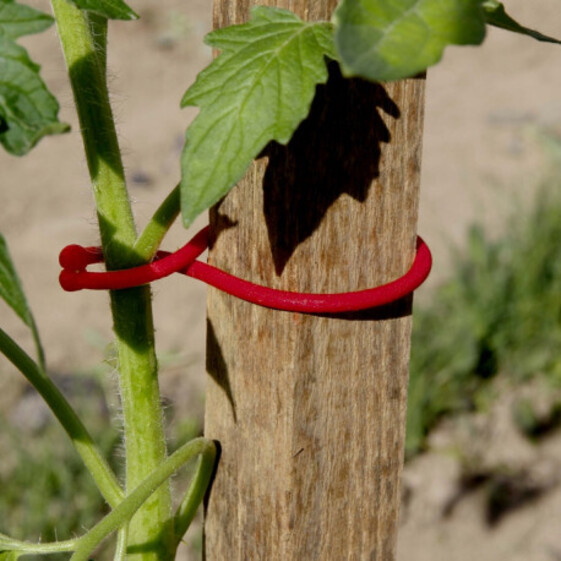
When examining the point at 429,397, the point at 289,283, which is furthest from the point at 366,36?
the point at 429,397

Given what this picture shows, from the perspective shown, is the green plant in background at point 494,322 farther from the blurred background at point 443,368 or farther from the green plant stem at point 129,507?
the green plant stem at point 129,507

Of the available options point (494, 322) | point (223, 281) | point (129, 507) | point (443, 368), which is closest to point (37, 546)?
point (129, 507)

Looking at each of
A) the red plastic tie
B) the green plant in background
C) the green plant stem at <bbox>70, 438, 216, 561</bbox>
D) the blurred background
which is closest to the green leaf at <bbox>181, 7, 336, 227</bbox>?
the red plastic tie

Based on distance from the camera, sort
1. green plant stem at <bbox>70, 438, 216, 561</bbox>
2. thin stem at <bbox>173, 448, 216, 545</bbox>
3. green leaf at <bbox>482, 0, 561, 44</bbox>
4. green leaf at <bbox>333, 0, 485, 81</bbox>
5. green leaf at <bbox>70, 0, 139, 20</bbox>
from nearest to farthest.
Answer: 1. green leaf at <bbox>333, 0, 485, 81</bbox>
2. green leaf at <bbox>70, 0, 139, 20</bbox>
3. green leaf at <bbox>482, 0, 561, 44</bbox>
4. green plant stem at <bbox>70, 438, 216, 561</bbox>
5. thin stem at <bbox>173, 448, 216, 545</bbox>

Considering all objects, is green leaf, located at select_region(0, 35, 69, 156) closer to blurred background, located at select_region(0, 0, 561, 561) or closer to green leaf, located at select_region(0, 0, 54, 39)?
green leaf, located at select_region(0, 0, 54, 39)

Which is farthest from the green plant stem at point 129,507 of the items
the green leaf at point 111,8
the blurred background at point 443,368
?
the blurred background at point 443,368
